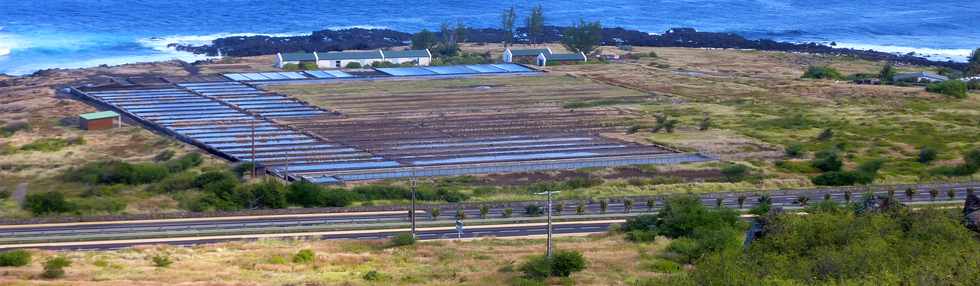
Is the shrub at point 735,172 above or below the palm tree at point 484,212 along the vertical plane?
above

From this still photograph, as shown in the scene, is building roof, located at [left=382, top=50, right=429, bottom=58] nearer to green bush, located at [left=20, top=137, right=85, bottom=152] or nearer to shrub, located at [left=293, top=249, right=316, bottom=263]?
green bush, located at [left=20, top=137, right=85, bottom=152]

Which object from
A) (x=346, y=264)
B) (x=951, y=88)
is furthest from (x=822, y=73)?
(x=346, y=264)

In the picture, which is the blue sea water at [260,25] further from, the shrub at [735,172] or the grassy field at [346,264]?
the grassy field at [346,264]

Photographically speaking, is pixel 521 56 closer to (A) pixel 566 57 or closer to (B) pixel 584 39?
(A) pixel 566 57

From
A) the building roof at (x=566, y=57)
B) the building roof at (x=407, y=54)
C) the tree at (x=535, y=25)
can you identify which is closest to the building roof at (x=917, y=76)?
the building roof at (x=566, y=57)

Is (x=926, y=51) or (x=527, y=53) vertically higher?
(x=926, y=51)

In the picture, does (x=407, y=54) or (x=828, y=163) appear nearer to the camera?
(x=828, y=163)

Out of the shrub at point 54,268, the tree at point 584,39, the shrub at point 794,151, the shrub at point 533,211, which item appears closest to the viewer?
the shrub at point 54,268
